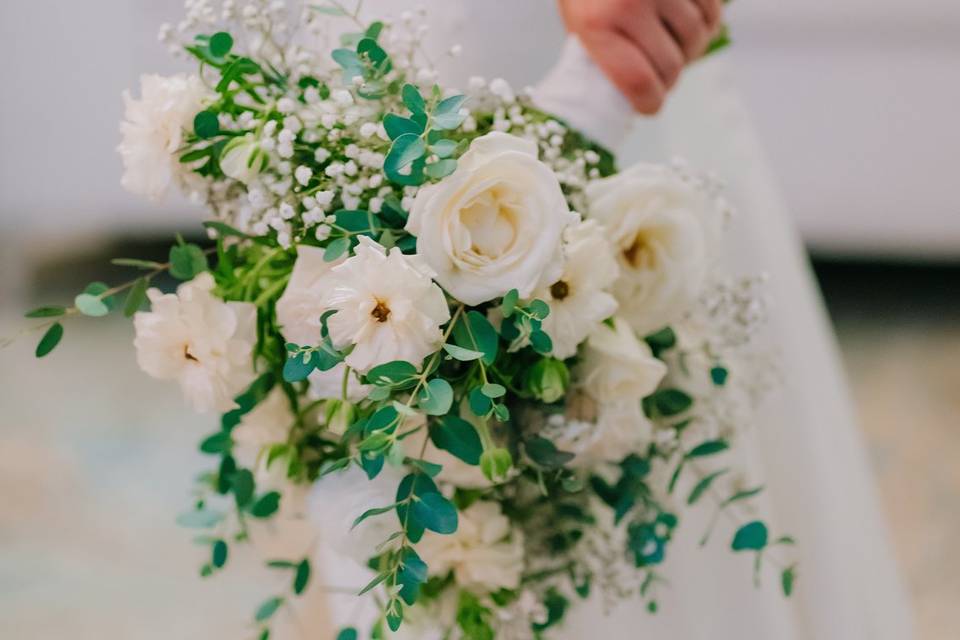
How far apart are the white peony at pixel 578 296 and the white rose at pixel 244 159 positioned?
0.60ft

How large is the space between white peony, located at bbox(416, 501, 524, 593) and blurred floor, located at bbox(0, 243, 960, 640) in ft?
2.55

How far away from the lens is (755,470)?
3.15 feet

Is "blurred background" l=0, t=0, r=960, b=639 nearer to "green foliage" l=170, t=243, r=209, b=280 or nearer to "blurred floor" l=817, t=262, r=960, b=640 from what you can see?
"blurred floor" l=817, t=262, r=960, b=640

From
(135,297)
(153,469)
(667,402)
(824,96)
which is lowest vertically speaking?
(153,469)

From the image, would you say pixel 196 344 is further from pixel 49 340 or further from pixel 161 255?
pixel 161 255

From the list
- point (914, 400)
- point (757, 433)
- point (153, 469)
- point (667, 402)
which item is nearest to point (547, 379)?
point (667, 402)

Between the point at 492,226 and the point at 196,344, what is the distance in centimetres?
19

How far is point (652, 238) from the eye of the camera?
2.20 ft

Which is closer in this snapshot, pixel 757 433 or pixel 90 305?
pixel 90 305

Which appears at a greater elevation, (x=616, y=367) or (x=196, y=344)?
(x=616, y=367)

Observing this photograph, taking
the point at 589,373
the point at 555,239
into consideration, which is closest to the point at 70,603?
the point at 589,373

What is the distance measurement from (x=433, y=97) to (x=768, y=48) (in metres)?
1.85

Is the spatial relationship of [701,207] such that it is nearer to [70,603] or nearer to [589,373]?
[589,373]

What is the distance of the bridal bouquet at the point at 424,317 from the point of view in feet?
1.69
